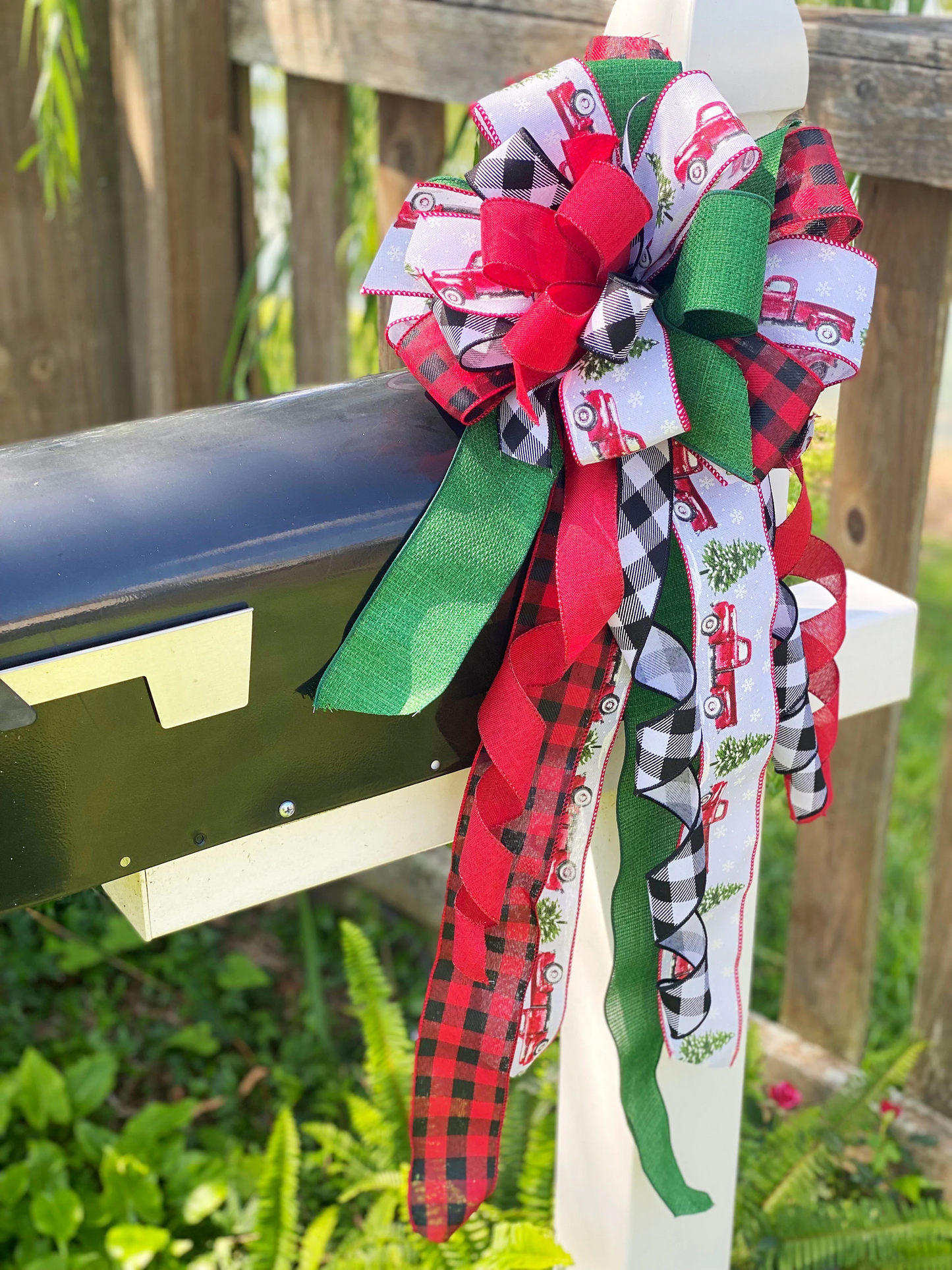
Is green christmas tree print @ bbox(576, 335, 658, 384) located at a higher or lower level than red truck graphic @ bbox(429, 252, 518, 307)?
lower

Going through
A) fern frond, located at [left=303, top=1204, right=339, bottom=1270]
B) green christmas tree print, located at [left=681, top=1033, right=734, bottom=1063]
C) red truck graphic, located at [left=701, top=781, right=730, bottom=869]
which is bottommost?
fern frond, located at [left=303, top=1204, right=339, bottom=1270]

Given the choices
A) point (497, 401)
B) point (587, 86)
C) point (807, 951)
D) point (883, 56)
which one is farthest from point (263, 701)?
point (807, 951)

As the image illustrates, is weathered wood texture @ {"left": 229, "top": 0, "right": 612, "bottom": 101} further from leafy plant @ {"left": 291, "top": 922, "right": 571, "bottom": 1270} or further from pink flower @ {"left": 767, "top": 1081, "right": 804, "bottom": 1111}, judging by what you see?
pink flower @ {"left": 767, "top": 1081, "right": 804, "bottom": 1111}

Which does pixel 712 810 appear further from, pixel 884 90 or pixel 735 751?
pixel 884 90

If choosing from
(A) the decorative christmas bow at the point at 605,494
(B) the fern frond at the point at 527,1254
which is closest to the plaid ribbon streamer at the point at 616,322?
(A) the decorative christmas bow at the point at 605,494

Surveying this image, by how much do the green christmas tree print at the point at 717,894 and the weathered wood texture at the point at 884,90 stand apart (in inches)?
35.6

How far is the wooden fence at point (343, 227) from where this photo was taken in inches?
55.4

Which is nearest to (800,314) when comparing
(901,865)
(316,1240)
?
(316,1240)

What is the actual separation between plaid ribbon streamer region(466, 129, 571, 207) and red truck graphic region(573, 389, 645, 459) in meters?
0.11

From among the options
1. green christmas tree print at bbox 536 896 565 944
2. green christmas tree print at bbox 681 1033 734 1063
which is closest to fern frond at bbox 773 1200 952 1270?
green christmas tree print at bbox 681 1033 734 1063

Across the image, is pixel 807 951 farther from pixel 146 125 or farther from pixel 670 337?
pixel 146 125

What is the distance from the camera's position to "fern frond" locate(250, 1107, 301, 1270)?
1.46 metres

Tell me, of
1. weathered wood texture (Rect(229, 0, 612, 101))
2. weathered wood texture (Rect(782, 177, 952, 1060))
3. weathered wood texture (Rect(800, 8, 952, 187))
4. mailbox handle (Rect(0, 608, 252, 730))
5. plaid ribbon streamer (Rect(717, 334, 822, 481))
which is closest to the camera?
mailbox handle (Rect(0, 608, 252, 730))

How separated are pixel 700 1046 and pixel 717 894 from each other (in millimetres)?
108
